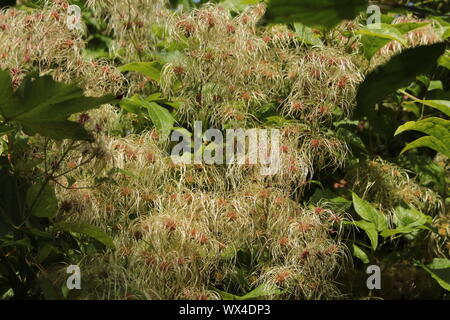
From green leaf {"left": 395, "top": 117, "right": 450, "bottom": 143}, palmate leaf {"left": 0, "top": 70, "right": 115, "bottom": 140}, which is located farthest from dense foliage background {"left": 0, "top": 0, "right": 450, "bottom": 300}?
palmate leaf {"left": 0, "top": 70, "right": 115, "bottom": 140}

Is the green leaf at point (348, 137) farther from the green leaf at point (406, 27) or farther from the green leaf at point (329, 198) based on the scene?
the green leaf at point (406, 27)

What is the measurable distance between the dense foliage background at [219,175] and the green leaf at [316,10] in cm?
76

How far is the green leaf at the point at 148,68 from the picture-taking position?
1.56 meters

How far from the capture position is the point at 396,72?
0.33 meters

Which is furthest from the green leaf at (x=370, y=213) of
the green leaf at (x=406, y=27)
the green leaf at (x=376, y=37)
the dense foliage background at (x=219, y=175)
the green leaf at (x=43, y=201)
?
the green leaf at (x=43, y=201)

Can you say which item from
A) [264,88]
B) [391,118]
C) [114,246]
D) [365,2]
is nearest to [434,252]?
[391,118]

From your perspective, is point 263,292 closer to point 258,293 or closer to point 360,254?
point 258,293

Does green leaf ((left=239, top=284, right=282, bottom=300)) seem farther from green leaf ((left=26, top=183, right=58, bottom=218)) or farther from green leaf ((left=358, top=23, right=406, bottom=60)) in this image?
green leaf ((left=358, top=23, right=406, bottom=60))

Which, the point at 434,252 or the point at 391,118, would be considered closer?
the point at 434,252

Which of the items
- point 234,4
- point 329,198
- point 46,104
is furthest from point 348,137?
point 46,104

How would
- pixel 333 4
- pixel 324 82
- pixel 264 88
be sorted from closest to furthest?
pixel 333 4 < pixel 324 82 < pixel 264 88

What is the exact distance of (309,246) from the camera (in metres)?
1.25

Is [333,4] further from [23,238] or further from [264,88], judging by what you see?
[264,88]

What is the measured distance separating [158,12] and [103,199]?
633 mm
